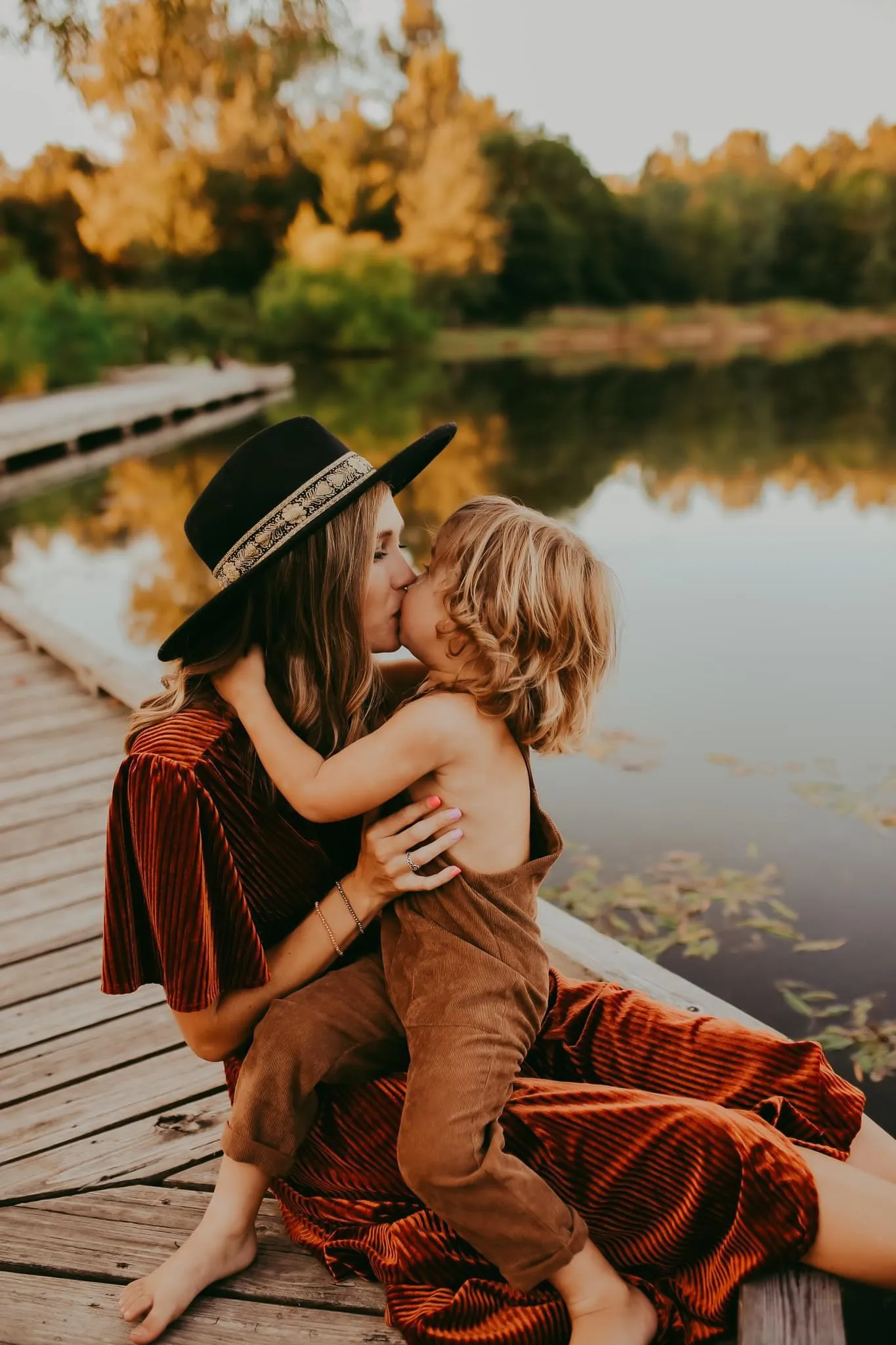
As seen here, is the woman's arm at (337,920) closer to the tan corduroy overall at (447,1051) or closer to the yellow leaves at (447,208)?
the tan corduroy overall at (447,1051)

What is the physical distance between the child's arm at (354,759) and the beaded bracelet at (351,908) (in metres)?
0.14

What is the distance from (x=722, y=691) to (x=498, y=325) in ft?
146

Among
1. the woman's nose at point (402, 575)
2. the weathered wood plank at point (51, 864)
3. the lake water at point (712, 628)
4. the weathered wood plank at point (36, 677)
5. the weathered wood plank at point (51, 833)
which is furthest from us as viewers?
the weathered wood plank at point (36, 677)

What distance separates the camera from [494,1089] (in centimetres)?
Result: 171

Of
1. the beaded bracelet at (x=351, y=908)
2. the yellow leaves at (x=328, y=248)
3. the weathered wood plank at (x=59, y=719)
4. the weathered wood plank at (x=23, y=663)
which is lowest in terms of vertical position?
the weathered wood plank at (x=23, y=663)

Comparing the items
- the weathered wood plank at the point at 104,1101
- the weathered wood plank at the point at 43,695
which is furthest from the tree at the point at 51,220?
the weathered wood plank at the point at 104,1101

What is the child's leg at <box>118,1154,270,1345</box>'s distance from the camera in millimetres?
1770

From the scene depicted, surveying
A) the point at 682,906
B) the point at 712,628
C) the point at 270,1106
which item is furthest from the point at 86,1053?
the point at 712,628

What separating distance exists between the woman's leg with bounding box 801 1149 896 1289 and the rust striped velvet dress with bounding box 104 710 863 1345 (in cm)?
3

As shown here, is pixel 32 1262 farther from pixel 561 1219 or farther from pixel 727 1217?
pixel 727 1217

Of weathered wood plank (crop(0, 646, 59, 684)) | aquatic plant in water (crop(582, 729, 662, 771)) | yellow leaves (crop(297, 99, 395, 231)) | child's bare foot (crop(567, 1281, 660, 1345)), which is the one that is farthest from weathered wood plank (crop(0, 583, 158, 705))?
yellow leaves (crop(297, 99, 395, 231))

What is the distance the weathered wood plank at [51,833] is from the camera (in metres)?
3.61

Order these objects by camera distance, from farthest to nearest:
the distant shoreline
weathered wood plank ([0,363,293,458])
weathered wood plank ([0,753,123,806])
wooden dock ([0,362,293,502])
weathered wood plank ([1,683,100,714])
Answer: the distant shoreline < weathered wood plank ([0,363,293,458]) < wooden dock ([0,362,293,502]) < weathered wood plank ([1,683,100,714]) < weathered wood plank ([0,753,123,806])

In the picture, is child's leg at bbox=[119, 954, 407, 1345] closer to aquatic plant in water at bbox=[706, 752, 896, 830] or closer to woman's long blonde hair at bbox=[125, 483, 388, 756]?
woman's long blonde hair at bbox=[125, 483, 388, 756]
